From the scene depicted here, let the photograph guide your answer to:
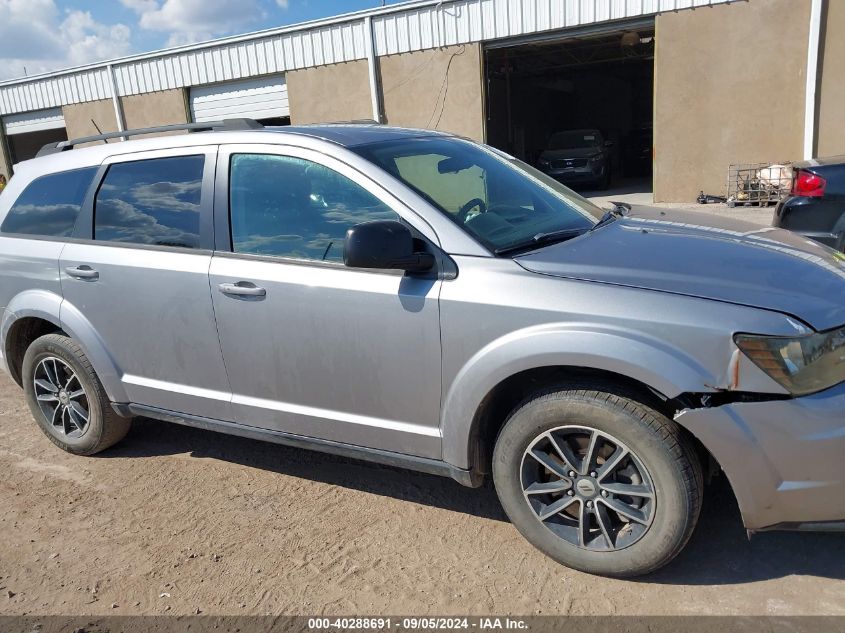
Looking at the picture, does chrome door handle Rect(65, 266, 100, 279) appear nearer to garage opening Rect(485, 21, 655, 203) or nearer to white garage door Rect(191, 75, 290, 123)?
garage opening Rect(485, 21, 655, 203)

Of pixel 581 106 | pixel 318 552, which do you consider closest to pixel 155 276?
pixel 318 552

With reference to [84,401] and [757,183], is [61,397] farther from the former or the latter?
[757,183]

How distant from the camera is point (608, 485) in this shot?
2688 millimetres

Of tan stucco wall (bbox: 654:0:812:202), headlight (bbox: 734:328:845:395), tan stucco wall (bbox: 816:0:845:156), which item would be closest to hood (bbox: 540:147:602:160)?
tan stucco wall (bbox: 654:0:812:202)

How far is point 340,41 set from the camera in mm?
16312

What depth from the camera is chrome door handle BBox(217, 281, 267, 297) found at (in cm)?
326

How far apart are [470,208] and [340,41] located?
14602 mm

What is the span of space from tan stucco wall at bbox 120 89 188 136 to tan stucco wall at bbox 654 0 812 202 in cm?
1233

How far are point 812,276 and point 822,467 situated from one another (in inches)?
30.4

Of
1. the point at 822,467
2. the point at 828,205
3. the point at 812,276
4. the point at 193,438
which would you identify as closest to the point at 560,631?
the point at 822,467

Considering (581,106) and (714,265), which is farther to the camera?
(581,106)

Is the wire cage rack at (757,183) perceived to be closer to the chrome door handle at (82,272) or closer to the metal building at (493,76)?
the metal building at (493,76)

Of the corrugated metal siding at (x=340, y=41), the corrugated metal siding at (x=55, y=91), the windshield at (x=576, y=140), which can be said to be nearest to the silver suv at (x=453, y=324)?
the corrugated metal siding at (x=340, y=41)

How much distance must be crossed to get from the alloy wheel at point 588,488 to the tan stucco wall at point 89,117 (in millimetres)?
20004
